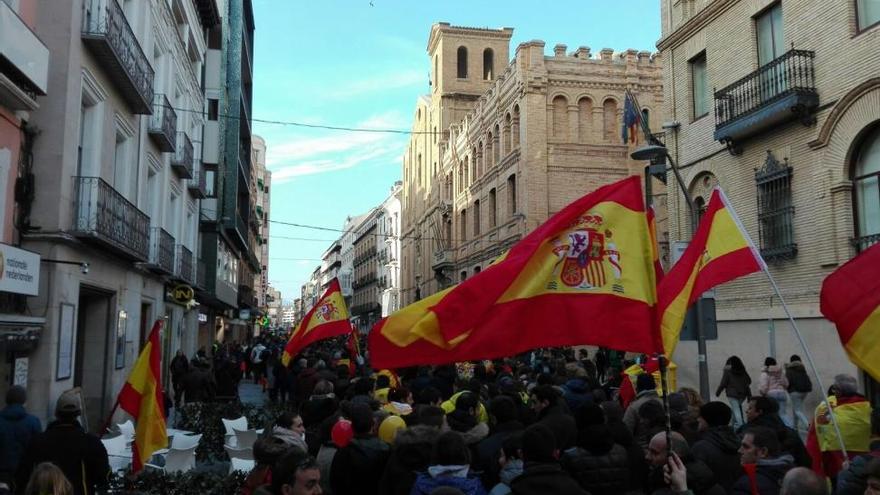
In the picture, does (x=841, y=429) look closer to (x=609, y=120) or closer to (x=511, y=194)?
(x=609, y=120)

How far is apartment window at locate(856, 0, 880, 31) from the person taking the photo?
43.9ft

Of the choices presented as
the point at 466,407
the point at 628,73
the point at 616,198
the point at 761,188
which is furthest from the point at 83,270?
the point at 628,73

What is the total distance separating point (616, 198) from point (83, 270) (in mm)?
10244

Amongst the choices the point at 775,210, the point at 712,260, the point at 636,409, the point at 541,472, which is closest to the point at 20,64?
the point at 636,409

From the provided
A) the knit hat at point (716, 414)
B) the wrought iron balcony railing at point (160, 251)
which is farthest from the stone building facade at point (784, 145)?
the wrought iron balcony railing at point (160, 251)

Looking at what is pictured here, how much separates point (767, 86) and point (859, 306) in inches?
469

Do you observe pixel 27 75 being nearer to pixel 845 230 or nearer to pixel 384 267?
pixel 845 230

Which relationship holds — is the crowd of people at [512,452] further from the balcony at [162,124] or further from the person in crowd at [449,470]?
the balcony at [162,124]

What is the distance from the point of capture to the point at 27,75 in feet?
34.2

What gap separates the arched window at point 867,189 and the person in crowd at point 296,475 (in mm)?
12337

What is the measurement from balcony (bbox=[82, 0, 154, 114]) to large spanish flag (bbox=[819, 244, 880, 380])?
1161cm

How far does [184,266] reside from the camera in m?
22.5

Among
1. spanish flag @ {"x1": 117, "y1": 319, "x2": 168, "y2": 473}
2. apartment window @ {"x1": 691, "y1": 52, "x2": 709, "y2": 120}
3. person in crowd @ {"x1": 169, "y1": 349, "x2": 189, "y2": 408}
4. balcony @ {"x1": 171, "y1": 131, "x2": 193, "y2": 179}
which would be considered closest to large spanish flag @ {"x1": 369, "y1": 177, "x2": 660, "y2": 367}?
spanish flag @ {"x1": 117, "y1": 319, "x2": 168, "y2": 473}

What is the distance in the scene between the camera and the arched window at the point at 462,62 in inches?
2079
